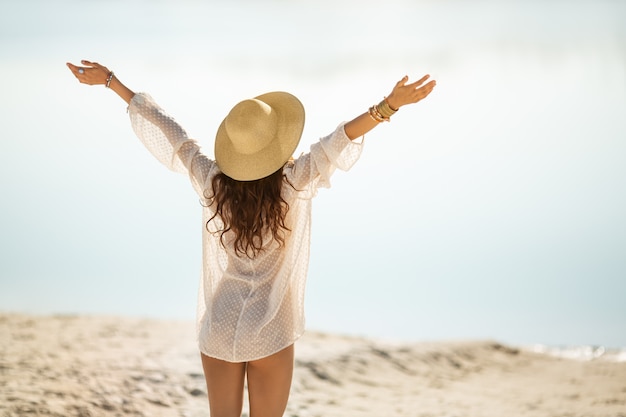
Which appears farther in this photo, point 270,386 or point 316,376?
point 316,376

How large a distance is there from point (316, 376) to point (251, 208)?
3.16 meters

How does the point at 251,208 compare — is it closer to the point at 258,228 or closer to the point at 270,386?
the point at 258,228

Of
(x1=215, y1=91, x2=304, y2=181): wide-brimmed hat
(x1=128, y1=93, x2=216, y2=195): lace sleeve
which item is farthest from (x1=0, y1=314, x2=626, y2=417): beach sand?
(x1=215, y1=91, x2=304, y2=181): wide-brimmed hat

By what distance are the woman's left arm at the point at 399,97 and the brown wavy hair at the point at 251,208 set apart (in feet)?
1.03

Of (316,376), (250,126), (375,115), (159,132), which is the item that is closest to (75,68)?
(159,132)

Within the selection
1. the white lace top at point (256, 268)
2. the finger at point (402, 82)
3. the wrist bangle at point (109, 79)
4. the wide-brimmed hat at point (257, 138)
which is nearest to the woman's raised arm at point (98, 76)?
the wrist bangle at point (109, 79)

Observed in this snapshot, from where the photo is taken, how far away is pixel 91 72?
2854mm

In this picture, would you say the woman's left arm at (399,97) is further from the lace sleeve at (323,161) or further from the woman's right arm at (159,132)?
the woman's right arm at (159,132)

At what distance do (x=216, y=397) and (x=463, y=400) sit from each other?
3290 millimetres

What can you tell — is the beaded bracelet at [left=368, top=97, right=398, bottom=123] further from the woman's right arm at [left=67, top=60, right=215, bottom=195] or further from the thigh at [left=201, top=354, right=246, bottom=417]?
the thigh at [left=201, top=354, right=246, bottom=417]

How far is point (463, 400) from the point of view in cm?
549

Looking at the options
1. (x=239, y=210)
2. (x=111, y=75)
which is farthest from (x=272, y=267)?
(x=111, y=75)

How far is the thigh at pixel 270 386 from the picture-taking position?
2611mm

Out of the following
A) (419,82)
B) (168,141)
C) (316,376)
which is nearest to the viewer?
(419,82)
